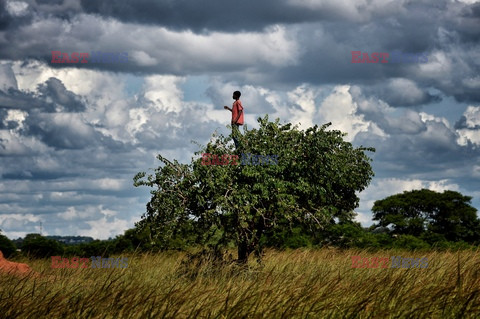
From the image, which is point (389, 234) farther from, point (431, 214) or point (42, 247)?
point (42, 247)

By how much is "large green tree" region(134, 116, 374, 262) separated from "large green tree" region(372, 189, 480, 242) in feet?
54.3

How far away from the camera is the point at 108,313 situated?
857 cm

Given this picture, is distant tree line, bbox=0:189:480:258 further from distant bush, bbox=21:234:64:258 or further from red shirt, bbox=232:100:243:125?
red shirt, bbox=232:100:243:125

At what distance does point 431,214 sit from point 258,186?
21268 mm

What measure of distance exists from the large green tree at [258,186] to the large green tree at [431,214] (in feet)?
54.3

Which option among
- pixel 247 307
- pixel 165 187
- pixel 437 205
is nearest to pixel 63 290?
pixel 247 307

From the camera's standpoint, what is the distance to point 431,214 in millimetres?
33219

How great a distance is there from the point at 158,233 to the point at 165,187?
4.09ft

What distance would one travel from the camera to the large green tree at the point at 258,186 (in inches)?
595

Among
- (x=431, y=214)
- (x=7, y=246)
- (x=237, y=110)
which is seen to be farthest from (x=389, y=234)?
(x=7, y=246)

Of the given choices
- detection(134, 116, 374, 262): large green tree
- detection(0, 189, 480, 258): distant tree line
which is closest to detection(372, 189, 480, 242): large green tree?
detection(0, 189, 480, 258): distant tree line

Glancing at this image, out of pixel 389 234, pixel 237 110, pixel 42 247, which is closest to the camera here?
pixel 237 110

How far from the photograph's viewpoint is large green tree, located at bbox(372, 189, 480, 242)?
32031 millimetres

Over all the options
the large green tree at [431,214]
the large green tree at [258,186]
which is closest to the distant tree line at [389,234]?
the large green tree at [431,214]
